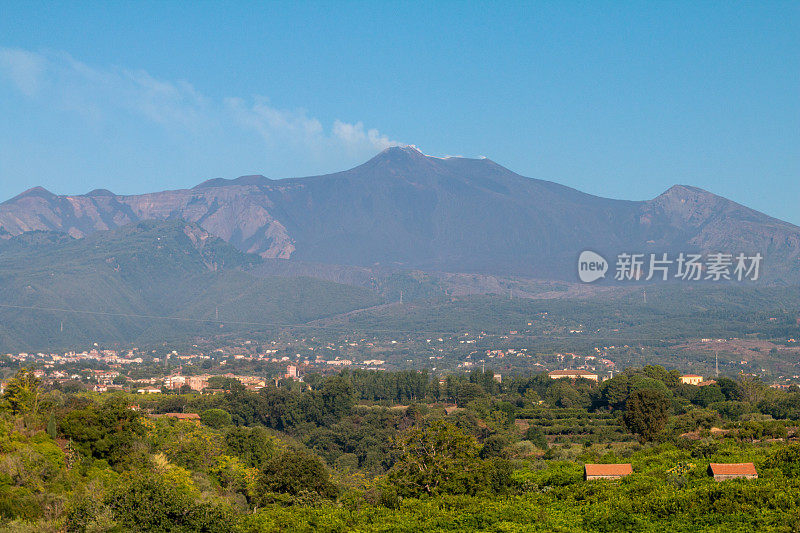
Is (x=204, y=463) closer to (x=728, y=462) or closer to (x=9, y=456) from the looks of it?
(x=9, y=456)

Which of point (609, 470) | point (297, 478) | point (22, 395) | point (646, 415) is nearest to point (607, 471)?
point (609, 470)

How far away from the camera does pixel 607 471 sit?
156 ft

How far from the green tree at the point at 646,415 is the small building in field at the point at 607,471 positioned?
1772 cm

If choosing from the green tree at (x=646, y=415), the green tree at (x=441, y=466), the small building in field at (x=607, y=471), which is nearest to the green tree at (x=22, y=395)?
the green tree at (x=441, y=466)

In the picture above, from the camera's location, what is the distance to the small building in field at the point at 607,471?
47.1 metres

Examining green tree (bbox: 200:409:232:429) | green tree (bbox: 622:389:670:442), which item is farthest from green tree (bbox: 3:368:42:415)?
green tree (bbox: 622:389:670:442)

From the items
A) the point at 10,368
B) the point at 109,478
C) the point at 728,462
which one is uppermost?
the point at 728,462

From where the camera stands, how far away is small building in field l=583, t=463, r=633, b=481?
4706cm

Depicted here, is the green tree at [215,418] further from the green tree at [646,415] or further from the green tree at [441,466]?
the green tree at [441,466]

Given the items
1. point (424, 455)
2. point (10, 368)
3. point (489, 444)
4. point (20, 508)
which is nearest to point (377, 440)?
point (489, 444)

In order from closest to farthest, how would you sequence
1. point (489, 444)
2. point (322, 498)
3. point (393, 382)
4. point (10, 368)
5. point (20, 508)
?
point (20, 508), point (322, 498), point (489, 444), point (393, 382), point (10, 368)

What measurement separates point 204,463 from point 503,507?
2635 cm

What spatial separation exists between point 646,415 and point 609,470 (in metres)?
19.4

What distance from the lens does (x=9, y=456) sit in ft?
142
